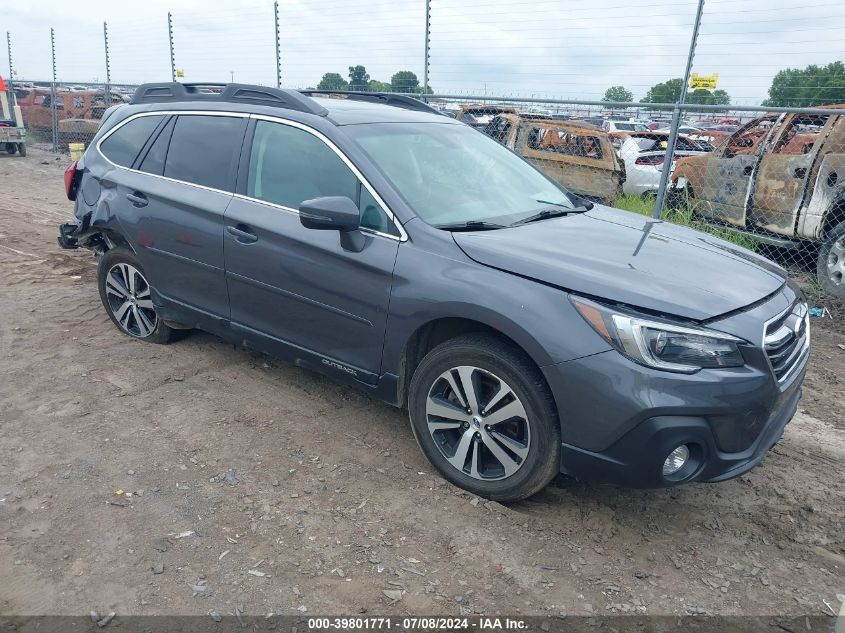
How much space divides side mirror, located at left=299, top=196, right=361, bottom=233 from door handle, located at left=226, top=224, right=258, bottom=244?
2.06ft

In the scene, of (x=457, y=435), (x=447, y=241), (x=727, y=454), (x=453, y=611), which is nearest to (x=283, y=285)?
(x=447, y=241)

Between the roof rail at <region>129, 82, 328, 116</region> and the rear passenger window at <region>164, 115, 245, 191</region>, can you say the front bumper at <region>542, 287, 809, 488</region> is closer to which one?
the roof rail at <region>129, 82, 328, 116</region>

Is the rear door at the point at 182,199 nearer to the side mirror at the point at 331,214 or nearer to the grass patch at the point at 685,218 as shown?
the side mirror at the point at 331,214

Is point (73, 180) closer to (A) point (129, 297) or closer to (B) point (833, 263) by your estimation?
(A) point (129, 297)

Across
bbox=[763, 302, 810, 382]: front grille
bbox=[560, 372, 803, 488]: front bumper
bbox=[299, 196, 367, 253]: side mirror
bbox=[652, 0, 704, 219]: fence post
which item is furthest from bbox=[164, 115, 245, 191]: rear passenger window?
bbox=[652, 0, 704, 219]: fence post

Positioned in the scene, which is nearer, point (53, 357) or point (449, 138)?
point (449, 138)

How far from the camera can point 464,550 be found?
2.82 m

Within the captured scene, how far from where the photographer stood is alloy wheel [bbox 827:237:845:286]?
6.23 m

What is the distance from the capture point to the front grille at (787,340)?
108 inches

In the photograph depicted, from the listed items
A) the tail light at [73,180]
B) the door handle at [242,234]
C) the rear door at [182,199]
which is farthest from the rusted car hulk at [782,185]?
the tail light at [73,180]

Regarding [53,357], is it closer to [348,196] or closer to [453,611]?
[348,196]

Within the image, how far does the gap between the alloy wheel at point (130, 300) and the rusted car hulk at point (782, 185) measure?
19.9ft

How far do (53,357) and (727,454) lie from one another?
427 cm

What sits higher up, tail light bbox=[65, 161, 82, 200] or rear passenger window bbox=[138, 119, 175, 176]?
rear passenger window bbox=[138, 119, 175, 176]
